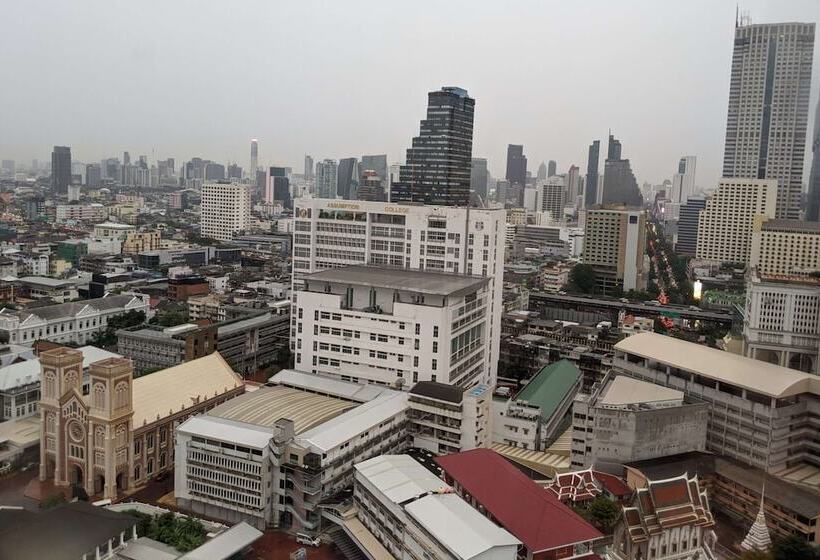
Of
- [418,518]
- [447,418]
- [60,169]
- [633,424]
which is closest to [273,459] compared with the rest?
[418,518]

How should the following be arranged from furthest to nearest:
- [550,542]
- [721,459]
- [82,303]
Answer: [82,303] < [721,459] < [550,542]

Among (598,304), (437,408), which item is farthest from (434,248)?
(598,304)

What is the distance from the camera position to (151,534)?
11.1m

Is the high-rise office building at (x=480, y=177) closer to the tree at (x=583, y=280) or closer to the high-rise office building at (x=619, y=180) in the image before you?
the high-rise office building at (x=619, y=180)

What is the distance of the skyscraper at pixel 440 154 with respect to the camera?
4497 centimetres

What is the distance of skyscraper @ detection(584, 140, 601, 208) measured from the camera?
223 ft

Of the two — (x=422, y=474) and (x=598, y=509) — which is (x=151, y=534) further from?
(x=598, y=509)

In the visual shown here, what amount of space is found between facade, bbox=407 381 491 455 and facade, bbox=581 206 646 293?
27.8 meters

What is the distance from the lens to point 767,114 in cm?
4909

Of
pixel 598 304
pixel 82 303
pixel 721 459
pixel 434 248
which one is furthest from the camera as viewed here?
pixel 598 304

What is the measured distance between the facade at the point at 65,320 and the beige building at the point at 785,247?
2644 centimetres

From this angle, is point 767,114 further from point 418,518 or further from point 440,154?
point 418,518

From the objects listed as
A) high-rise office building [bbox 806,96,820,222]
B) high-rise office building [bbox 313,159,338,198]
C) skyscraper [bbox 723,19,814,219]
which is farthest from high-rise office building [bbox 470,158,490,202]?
high-rise office building [bbox 806,96,820,222]

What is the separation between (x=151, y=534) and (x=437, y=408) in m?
5.83
